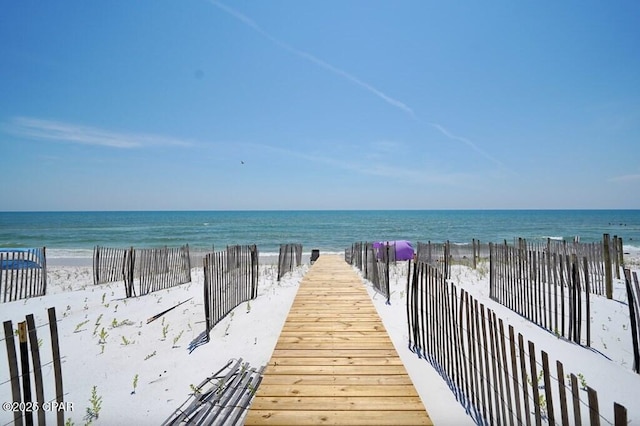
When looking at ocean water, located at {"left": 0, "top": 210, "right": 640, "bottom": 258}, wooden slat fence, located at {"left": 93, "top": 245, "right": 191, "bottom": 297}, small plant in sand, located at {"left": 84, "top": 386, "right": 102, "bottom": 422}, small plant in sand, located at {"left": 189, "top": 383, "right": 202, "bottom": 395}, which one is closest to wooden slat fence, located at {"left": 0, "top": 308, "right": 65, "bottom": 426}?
small plant in sand, located at {"left": 84, "top": 386, "right": 102, "bottom": 422}

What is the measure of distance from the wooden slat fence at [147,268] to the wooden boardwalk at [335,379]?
287 inches

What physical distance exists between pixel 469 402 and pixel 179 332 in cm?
553

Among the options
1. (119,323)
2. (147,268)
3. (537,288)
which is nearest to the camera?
(119,323)

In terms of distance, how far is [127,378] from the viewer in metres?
4.54

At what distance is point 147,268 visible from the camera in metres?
11.0

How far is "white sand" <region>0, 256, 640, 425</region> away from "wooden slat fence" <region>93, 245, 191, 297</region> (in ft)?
3.77

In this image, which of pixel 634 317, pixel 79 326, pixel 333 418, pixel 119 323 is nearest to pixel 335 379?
pixel 333 418

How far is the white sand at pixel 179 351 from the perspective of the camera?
3.89 metres

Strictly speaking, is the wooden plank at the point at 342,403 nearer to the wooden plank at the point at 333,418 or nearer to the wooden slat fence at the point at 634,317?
the wooden plank at the point at 333,418

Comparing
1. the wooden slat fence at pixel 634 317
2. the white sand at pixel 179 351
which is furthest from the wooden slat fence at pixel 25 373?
the wooden slat fence at pixel 634 317

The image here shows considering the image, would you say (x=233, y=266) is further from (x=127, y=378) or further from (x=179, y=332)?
(x=127, y=378)

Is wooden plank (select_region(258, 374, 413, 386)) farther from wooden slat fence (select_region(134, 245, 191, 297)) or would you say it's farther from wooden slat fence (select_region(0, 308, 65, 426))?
wooden slat fence (select_region(134, 245, 191, 297))

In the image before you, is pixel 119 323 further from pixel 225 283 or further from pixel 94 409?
pixel 94 409

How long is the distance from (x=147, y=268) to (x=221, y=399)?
896 centimetres
